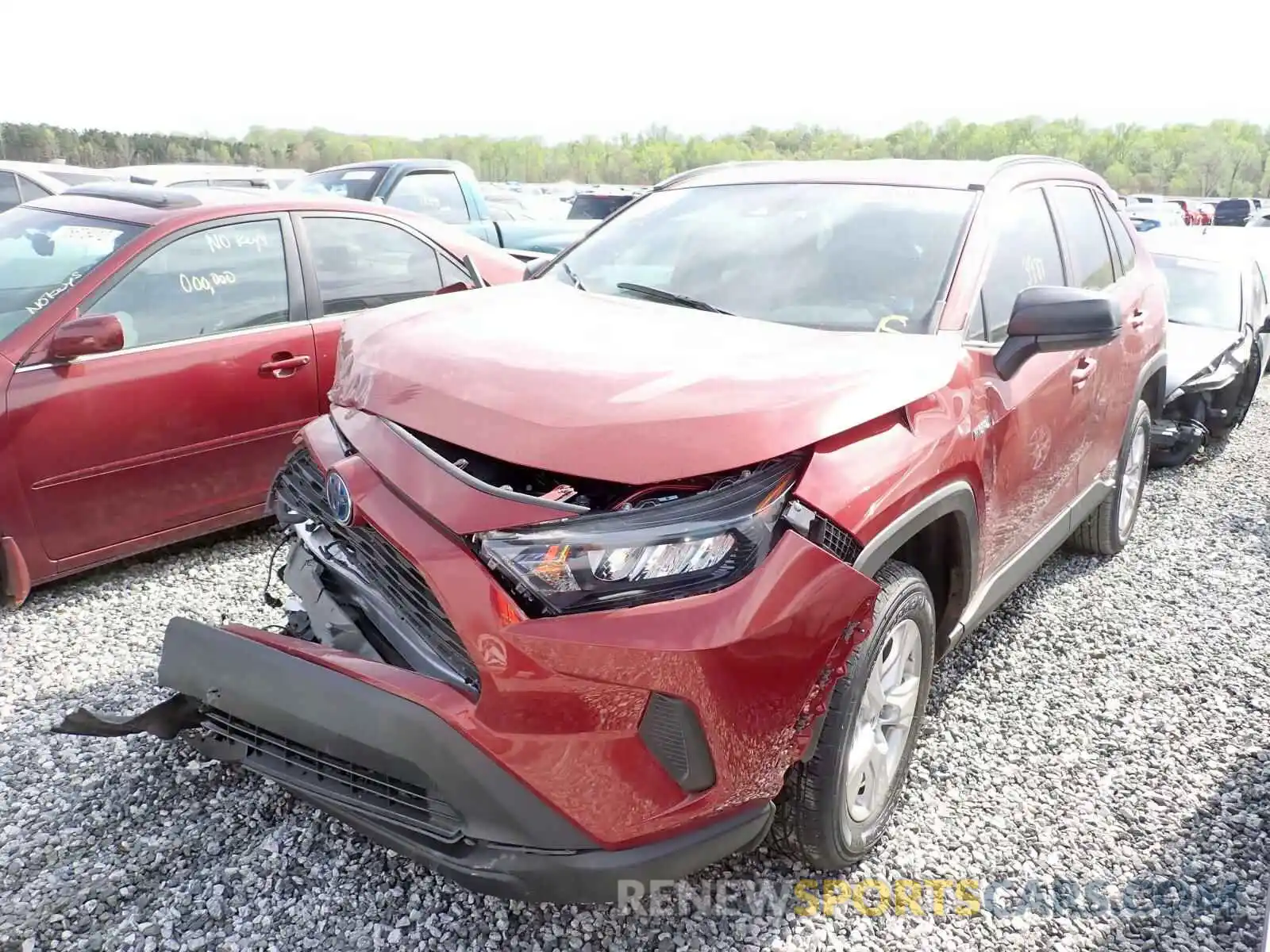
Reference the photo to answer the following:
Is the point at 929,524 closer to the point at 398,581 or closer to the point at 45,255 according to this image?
the point at 398,581

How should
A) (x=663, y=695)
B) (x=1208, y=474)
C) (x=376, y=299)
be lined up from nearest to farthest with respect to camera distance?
(x=663, y=695) < (x=376, y=299) < (x=1208, y=474)

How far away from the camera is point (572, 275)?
11.4 ft

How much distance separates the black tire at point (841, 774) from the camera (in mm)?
2246

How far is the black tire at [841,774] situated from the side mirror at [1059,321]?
774 millimetres

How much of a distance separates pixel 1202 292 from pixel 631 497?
7266mm

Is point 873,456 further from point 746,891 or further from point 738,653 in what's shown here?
point 746,891

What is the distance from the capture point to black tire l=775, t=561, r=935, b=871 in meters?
2.25

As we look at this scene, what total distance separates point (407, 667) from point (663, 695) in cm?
65

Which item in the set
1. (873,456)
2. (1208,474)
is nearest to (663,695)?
(873,456)

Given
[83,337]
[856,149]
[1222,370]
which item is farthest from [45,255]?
[856,149]

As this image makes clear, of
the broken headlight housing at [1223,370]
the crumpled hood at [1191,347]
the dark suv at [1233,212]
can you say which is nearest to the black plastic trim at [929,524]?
the crumpled hood at [1191,347]

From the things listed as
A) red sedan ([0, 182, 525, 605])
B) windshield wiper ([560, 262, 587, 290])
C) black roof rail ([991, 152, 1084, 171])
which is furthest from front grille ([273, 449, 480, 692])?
black roof rail ([991, 152, 1084, 171])

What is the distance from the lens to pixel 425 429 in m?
2.17

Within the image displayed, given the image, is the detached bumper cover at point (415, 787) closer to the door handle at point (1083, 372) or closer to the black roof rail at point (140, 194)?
the door handle at point (1083, 372)
